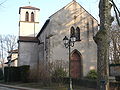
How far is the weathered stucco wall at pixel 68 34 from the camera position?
4003 cm

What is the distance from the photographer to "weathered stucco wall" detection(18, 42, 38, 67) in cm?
5003

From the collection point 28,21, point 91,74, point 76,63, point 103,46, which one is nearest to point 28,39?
point 28,21

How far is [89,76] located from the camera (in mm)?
38812

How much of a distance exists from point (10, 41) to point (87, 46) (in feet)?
139

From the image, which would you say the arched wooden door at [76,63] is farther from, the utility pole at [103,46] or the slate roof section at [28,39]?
the utility pole at [103,46]

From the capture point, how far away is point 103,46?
11125 mm

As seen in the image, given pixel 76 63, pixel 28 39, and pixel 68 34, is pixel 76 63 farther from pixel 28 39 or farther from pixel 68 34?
pixel 28 39

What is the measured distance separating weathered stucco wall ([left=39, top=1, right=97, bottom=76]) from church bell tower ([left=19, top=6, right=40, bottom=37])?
46.9 feet

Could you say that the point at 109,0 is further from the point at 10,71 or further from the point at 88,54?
the point at 10,71

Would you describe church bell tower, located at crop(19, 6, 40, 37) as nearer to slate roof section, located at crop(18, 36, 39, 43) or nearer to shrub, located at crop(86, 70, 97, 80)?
slate roof section, located at crop(18, 36, 39, 43)

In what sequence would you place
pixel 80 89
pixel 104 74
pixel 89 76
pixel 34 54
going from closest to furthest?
pixel 104 74 → pixel 80 89 → pixel 89 76 → pixel 34 54

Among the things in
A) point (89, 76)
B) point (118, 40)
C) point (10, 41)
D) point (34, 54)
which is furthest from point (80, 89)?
point (10, 41)

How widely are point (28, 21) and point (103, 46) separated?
152 ft

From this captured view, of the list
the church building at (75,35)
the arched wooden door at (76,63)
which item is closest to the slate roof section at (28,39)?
the church building at (75,35)
